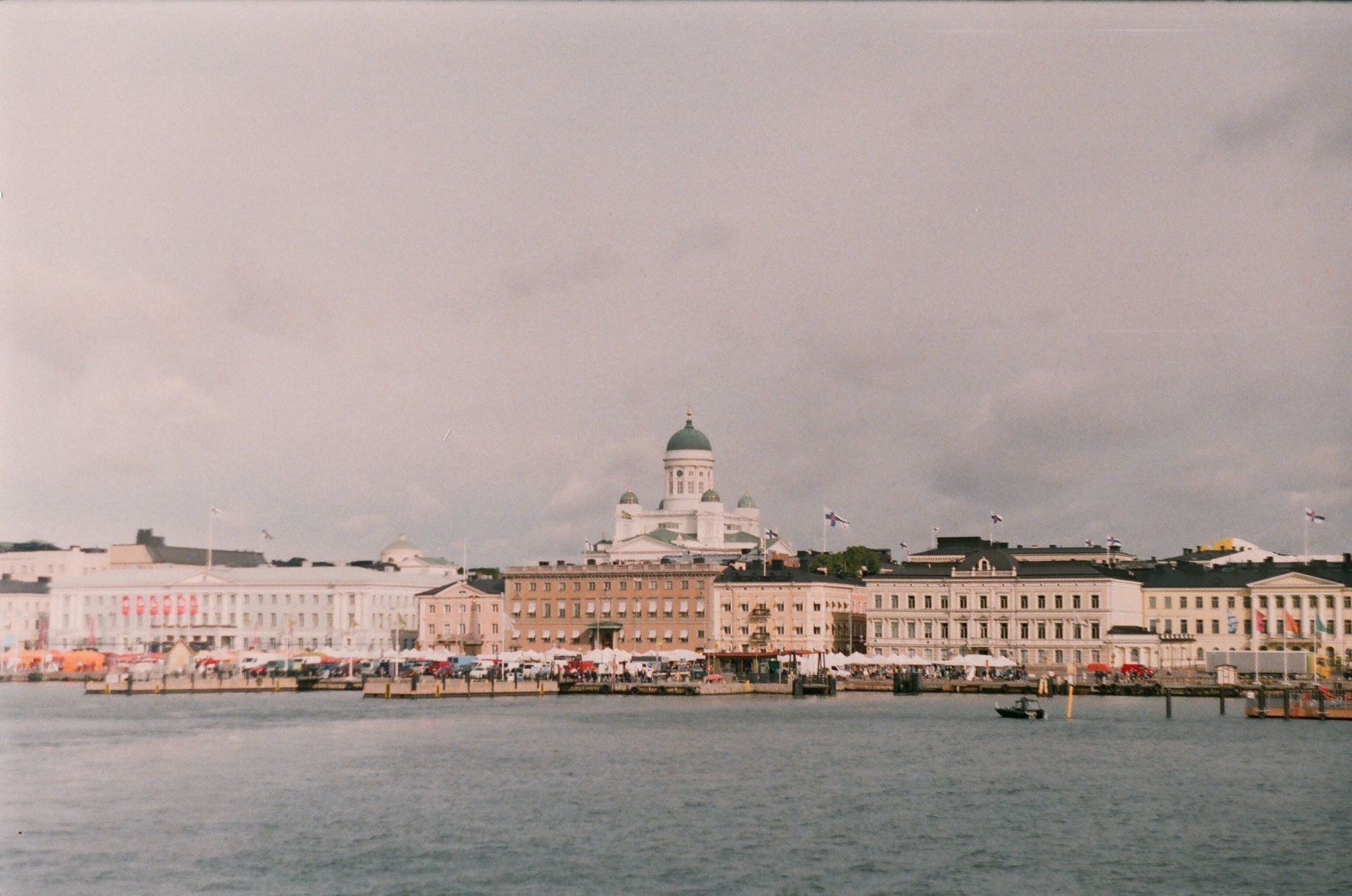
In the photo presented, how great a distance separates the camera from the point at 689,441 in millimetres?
196000

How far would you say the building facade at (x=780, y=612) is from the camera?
152 metres

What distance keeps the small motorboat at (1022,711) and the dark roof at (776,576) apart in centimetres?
5514

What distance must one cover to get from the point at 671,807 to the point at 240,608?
448 feet

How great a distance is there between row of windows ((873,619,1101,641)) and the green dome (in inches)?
1994

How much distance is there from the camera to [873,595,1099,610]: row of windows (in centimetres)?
14212

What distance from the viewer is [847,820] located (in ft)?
168

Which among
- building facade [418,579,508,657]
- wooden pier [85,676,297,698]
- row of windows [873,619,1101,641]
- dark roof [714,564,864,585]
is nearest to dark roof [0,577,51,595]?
building facade [418,579,508,657]

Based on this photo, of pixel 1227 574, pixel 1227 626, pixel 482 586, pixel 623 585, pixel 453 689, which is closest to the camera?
pixel 453 689

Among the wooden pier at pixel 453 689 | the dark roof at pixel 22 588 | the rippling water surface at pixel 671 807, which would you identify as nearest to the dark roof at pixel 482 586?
the dark roof at pixel 22 588

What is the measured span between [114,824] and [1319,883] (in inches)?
1187

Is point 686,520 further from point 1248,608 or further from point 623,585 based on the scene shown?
point 1248,608

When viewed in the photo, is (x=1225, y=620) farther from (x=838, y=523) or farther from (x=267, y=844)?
(x=267, y=844)

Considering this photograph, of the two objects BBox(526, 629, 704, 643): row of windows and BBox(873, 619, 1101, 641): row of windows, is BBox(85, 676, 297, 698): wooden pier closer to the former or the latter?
BBox(526, 629, 704, 643): row of windows

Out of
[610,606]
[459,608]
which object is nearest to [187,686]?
A: [610,606]
